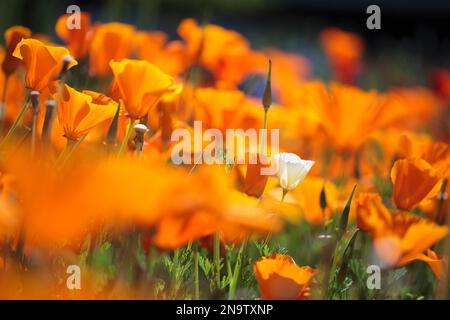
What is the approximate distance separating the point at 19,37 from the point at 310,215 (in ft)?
1.30

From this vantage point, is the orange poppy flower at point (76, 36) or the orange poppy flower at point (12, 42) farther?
the orange poppy flower at point (76, 36)

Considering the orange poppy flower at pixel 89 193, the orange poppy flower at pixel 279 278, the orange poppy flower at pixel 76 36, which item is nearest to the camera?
the orange poppy flower at pixel 89 193

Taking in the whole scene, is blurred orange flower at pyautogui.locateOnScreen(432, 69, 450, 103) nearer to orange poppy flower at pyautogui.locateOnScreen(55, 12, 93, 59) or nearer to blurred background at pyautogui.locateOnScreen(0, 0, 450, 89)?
blurred background at pyautogui.locateOnScreen(0, 0, 450, 89)

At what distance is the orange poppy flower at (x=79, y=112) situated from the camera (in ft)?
2.30

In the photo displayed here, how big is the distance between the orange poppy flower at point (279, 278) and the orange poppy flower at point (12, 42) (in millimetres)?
353

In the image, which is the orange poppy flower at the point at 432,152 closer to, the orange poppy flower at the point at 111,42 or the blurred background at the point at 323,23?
the orange poppy flower at the point at 111,42

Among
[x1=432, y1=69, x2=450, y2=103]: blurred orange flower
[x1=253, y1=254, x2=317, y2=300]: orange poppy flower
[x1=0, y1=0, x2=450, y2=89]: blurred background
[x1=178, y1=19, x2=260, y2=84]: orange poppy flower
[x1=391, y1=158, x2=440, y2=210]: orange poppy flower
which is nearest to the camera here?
[x1=253, y1=254, x2=317, y2=300]: orange poppy flower

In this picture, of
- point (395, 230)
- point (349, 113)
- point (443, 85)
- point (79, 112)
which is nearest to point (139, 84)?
point (79, 112)

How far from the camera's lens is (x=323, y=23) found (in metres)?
4.72

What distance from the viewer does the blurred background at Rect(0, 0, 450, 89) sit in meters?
2.67

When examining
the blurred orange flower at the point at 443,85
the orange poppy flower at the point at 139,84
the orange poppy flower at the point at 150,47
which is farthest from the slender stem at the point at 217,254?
the blurred orange flower at the point at 443,85

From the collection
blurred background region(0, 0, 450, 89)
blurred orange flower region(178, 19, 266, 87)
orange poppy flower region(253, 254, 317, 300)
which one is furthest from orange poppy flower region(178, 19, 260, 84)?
blurred background region(0, 0, 450, 89)

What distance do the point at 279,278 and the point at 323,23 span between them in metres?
4.22

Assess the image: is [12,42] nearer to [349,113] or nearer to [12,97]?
[12,97]
